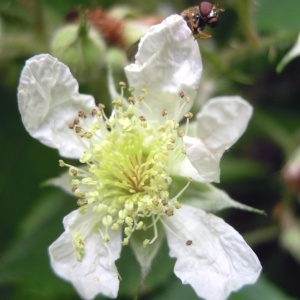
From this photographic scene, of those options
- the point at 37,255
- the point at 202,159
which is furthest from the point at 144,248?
the point at 37,255

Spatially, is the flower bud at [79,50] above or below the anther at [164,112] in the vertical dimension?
above

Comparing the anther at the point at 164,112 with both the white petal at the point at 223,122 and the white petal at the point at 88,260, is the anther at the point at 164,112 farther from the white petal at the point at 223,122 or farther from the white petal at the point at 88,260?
the white petal at the point at 88,260

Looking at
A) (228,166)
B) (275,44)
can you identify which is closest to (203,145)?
(275,44)

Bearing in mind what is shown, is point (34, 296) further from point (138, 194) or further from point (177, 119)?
point (177, 119)

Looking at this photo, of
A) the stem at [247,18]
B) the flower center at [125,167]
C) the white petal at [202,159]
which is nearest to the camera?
the white petal at [202,159]

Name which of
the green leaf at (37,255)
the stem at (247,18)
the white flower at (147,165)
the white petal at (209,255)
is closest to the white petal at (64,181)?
the white flower at (147,165)

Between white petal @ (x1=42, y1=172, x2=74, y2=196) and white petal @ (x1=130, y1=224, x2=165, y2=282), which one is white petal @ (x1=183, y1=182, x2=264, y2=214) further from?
white petal @ (x1=42, y1=172, x2=74, y2=196)

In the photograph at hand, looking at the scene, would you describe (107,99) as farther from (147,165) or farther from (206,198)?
(206,198)
